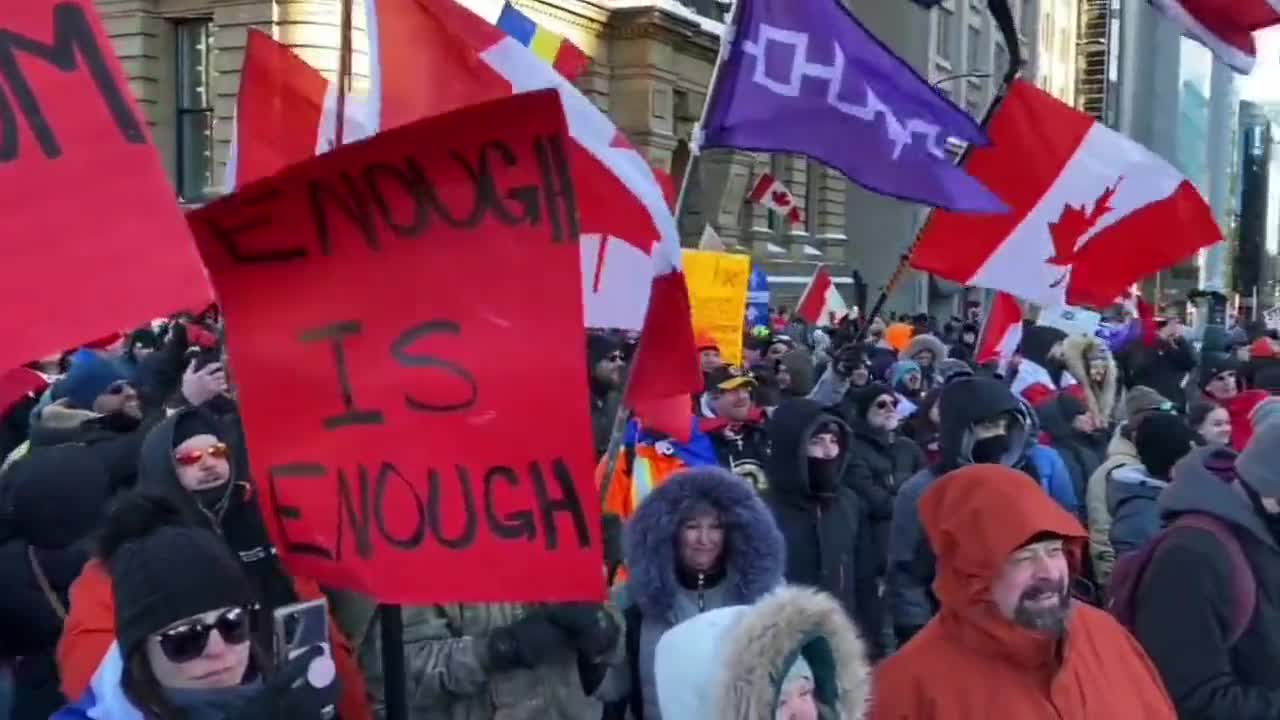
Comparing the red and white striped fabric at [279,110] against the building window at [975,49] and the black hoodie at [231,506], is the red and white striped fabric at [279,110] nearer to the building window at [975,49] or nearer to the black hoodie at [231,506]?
the black hoodie at [231,506]

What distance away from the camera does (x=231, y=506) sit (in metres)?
3.82

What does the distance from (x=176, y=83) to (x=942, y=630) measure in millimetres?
19842

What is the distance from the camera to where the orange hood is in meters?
2.97

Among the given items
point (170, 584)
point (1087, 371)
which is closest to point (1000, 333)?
point (1087, 371)

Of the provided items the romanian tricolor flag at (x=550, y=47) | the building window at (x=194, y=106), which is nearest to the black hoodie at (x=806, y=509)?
the romanian tricolor flag at (x=550, y=47)

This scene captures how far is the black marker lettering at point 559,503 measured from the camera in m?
2.42

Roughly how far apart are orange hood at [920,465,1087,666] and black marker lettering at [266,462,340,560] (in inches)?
52.5

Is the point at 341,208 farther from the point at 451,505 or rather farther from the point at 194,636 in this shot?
the point at 194,636

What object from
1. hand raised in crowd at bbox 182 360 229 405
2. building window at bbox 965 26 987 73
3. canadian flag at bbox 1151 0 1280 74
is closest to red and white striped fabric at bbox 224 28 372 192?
hand raised in crowd at bbox 182 360 229 405

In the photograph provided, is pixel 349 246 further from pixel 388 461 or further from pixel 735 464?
pixel 735 464

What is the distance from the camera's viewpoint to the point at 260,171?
5617 millimetres

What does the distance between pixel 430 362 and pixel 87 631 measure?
124 cm

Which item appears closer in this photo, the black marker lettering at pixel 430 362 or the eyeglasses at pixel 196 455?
the black marker lettering at pixel 430 362

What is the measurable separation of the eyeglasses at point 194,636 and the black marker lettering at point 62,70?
0.86 m
